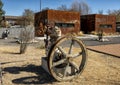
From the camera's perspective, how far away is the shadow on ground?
8.29 m

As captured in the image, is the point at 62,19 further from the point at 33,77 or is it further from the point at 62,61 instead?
the point at 62,61

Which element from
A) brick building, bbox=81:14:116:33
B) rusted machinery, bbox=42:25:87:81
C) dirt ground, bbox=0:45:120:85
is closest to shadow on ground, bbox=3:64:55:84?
dirt ground, bbox=0:45:120:85

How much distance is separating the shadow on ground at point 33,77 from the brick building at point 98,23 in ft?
114

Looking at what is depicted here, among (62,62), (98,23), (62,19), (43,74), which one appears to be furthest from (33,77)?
(98,23)

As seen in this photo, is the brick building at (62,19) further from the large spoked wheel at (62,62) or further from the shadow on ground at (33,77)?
the large spoked wheel at (62,62)

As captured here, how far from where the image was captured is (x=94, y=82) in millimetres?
8273

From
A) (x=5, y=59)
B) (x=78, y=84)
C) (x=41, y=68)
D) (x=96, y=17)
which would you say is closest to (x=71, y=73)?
(x=78, y=84)

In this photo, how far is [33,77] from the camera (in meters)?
8.79

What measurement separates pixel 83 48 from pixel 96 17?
3579 centimetres

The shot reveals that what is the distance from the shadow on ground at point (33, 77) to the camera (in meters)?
8.29

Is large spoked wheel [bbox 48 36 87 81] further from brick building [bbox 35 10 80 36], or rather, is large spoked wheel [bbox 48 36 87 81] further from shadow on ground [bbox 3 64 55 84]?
brick building [bbox 35 10 80 36]

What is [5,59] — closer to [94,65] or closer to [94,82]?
[94,65]

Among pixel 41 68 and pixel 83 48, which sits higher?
pixel 83 48

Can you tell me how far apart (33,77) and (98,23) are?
121 feet
